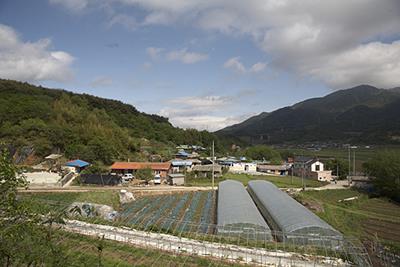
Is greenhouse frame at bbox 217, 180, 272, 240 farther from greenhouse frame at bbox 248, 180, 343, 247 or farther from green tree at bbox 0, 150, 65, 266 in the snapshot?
green tree at bbox 0, 150, 65, 266

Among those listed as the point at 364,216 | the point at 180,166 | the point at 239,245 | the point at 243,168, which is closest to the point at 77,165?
the point at 180,166

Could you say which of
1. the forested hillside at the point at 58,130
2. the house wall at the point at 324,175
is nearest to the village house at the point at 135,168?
the forested hillside at the point at 58,130

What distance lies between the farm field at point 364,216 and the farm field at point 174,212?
713 centimetres

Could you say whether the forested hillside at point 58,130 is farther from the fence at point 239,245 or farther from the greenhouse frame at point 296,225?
the greenhouse frame at point 296,225

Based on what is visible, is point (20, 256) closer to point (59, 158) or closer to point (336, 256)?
point (336, 256)

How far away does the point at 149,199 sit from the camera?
75.7 ft

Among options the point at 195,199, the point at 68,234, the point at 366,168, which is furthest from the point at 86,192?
the point at 366,168

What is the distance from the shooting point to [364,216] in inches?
762

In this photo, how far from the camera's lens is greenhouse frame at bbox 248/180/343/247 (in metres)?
12.0

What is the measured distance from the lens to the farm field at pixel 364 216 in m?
15.5

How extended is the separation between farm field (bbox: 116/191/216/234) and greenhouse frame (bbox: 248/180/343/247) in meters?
3.29

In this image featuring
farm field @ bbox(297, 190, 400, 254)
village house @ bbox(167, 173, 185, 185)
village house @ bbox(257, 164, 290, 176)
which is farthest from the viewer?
village house @ bbox(257, 164, 290, 176)

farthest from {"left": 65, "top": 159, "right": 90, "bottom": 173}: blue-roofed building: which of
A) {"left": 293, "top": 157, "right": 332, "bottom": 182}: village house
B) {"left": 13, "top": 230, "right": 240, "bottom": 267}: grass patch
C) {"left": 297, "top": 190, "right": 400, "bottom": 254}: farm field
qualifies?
{"left": 293, "top": 157, "right": 332, "bottom": 182}: village house

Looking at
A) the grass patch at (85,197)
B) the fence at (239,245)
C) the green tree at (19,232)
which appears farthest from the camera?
the grass patch at (85,197)
